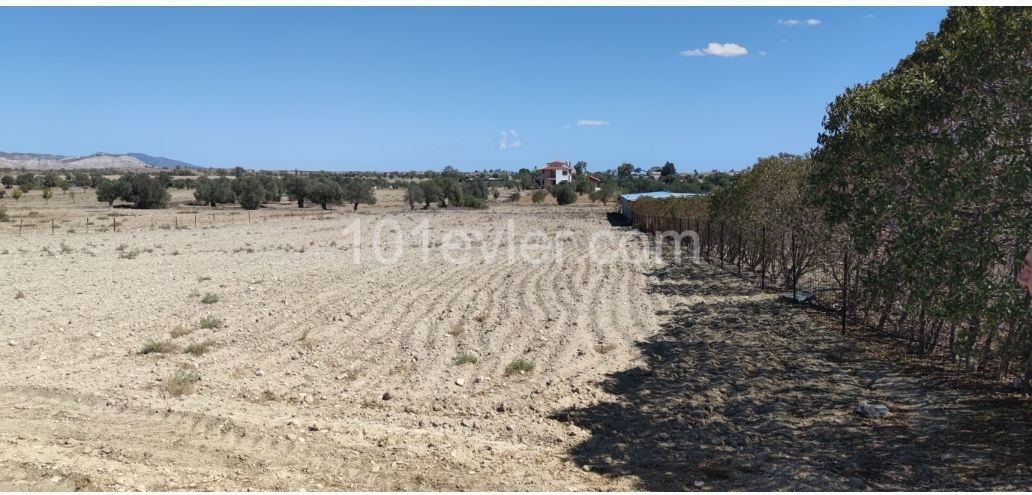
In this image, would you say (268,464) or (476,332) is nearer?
(268,464)

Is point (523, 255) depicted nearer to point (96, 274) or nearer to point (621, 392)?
point (96, 274)

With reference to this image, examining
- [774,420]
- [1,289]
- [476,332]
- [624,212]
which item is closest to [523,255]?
[476,332]

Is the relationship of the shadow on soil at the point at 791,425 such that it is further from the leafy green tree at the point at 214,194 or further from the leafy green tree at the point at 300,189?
the leafy green tree at the point at 300,189

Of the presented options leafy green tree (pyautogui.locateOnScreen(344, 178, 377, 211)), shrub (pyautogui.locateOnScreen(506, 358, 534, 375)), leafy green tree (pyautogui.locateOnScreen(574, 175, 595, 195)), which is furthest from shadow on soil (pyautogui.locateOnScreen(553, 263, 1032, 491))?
leafy green tree (pyautogui.locateOnScreen(574, 175, 595, 195))

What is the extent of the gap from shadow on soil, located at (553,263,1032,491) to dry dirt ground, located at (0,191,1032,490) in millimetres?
33

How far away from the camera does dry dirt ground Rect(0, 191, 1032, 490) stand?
5.62 m

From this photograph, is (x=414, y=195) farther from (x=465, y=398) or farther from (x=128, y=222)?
(x=465, y=398)

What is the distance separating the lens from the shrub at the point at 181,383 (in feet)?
25.9

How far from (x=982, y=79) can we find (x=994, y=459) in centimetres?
348

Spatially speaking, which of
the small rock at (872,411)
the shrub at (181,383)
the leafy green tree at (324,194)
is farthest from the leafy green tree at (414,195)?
the small rock at (872,411)

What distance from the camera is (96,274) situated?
1802 cm

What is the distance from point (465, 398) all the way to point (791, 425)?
369 centimetres

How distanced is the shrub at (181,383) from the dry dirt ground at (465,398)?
57 millimetres

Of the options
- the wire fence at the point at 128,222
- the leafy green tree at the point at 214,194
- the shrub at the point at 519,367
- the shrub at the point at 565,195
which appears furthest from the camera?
the shrub at the point at 565,195
